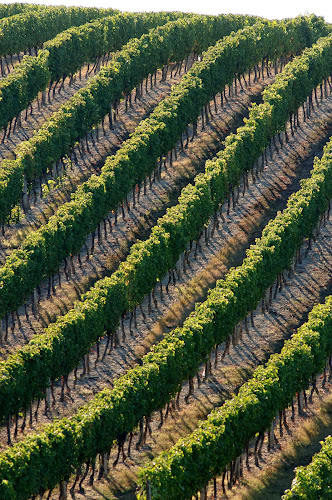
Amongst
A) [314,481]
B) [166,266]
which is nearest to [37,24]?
[166,266]

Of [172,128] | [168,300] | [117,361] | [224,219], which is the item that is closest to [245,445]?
[117,361]

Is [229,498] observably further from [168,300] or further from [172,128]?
[172,128]

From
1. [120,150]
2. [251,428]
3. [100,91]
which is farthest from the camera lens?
[100,91]

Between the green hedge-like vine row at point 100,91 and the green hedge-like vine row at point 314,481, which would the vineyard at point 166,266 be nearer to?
the green hedge-like vine row at point 314,481

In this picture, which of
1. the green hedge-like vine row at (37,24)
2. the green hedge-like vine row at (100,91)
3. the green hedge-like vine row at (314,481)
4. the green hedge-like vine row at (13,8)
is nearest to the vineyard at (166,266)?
the green hedge-like vine row at (314,481)

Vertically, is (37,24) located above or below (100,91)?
above

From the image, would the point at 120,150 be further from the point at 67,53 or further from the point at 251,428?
the point at 251,428

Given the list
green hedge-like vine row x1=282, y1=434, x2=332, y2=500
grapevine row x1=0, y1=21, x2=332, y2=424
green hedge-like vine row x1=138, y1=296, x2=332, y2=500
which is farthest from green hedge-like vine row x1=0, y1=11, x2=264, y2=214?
green hedge-like vine row x1=282, y1=434, x2=332, y2=500
